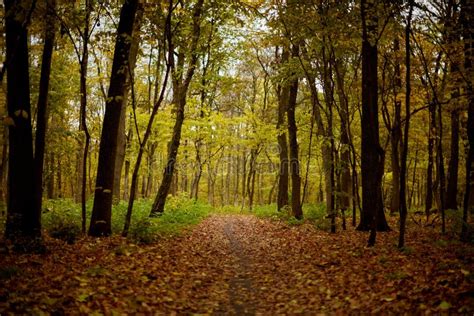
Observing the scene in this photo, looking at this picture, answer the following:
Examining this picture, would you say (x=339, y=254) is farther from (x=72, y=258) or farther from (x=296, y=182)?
(x=296, y=182)

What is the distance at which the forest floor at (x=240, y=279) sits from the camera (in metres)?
5.39

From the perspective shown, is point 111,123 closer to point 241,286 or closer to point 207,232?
point 241,286

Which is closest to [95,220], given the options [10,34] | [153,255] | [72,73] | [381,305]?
[153,255]

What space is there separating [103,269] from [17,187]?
305 cm

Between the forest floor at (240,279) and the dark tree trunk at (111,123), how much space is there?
2.70 ft

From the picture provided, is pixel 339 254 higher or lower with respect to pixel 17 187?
lower

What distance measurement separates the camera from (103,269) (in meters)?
6.87

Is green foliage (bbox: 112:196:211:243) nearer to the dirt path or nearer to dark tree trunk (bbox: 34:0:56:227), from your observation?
the dirt path

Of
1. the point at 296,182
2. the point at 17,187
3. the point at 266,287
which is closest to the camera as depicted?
the point at 266,287

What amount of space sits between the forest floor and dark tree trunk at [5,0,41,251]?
2.17ft

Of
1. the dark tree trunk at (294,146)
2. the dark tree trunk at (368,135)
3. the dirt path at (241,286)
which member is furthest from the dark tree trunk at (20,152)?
the dark tree trunk at (294,146)

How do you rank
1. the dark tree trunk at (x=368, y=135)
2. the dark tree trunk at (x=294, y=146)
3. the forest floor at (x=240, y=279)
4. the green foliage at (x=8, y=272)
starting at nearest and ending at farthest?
the forest floor at (x=240, y=279) < the green foliage at (x=8, y=272) < the dark tree trunk at (x=368, y=135) < the dark tree trunk at (x=294, y=146)

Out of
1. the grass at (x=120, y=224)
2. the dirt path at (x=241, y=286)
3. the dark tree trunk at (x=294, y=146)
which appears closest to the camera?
the dirt path at (x=241, y=286)

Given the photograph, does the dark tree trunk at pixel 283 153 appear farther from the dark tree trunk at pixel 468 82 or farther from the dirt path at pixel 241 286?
the dark tree trunk at pixel 468 82
